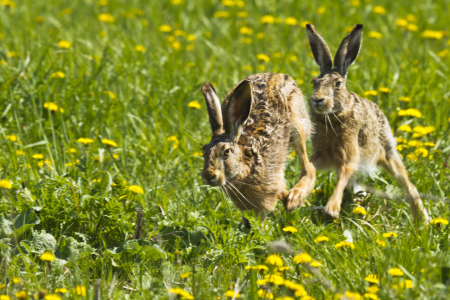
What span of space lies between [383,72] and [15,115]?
12.6 feet

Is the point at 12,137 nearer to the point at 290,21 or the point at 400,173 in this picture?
the point at 400,173

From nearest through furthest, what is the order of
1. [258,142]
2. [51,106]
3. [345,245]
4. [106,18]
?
[345,245], [258,142], [51,106], [106,18]

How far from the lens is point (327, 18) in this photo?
859cm

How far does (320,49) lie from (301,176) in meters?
0.95

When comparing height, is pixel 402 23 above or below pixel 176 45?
above

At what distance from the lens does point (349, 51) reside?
15.0 feet

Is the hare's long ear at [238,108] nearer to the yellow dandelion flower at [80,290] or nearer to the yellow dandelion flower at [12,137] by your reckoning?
the yellow dandelion flower at [80,290]

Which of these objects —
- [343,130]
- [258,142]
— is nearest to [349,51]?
[343,130]

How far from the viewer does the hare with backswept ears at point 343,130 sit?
427 cm

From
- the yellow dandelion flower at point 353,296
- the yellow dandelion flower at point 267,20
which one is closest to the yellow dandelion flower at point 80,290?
the yellow dandelion flower at point 353,296

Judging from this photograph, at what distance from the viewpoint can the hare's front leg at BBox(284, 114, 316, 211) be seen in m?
4.14

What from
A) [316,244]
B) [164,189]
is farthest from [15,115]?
[316,244]

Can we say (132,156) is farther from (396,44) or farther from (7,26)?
(396,44)

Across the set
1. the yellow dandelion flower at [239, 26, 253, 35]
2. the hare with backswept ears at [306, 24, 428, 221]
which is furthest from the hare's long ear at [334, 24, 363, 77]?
the yellow dandelion flower at [239, 26, 253, 35]
